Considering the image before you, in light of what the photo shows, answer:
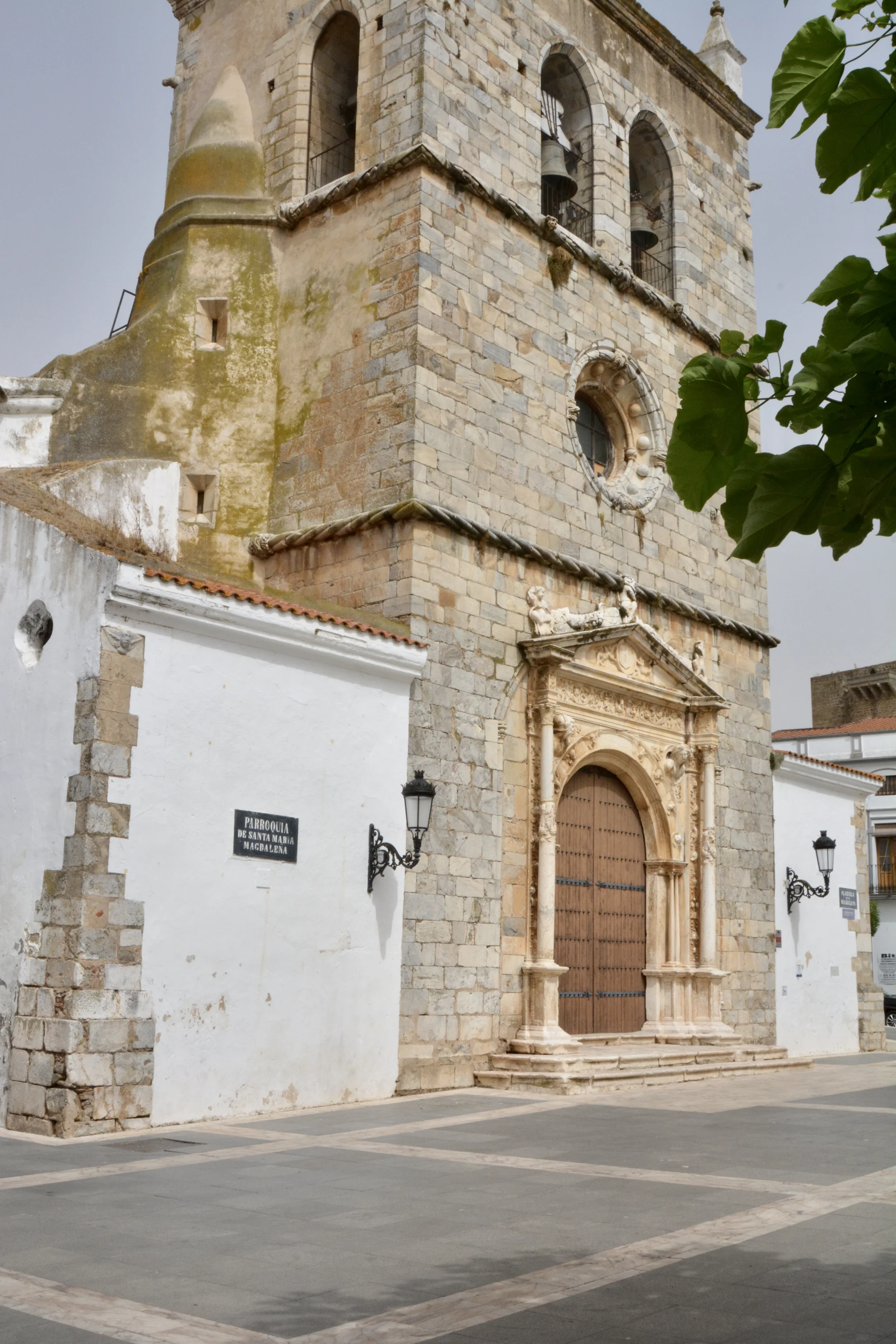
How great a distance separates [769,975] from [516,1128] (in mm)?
7680

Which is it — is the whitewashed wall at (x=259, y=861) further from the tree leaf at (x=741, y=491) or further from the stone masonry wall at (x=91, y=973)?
the tree leaf at (x=741, y=491)

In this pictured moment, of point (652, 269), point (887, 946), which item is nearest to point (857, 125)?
point (652, 269)

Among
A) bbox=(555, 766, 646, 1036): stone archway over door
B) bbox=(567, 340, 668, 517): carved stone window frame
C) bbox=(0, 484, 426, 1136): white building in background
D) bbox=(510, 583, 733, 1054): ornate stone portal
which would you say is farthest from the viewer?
bbox=(567, 340, 668, 517): carved stone window frame

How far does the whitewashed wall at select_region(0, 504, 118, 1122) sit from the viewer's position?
9.05m

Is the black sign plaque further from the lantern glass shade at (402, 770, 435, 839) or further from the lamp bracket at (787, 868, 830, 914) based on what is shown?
the lamp bracket at (787, 868, 830, 914)

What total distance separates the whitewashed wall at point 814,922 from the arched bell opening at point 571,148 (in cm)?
709

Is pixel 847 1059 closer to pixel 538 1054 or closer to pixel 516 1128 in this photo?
pixel 538 1054

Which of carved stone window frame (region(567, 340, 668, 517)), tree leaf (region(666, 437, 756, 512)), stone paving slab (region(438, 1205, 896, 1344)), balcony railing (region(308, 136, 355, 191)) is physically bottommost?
stone paving slab (region(438, 1205, 896, 1344))

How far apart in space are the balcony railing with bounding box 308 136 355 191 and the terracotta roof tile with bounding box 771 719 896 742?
79.6 ft

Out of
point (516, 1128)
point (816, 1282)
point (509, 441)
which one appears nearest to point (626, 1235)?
point (816, 1282)

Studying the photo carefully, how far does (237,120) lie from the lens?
48.2 ft

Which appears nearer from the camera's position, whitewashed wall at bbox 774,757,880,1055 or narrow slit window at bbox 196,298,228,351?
narrow slit window at bbox 196,298,228,351

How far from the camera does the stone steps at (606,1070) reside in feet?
36.9

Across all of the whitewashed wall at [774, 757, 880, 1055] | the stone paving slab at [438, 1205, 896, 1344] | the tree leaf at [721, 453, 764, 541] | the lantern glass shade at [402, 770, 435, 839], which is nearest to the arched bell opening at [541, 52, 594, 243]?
the whitewashed wall at [774, 757, 880, 1055]
